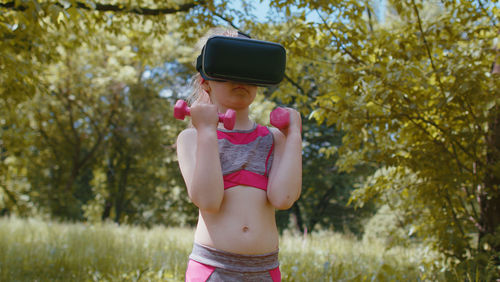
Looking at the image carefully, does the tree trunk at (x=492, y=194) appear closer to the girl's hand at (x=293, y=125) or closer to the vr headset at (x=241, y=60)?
the girl's hand at (x=293, y=125)

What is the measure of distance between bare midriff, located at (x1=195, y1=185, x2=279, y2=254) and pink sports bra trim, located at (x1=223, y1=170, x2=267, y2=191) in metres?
0.02

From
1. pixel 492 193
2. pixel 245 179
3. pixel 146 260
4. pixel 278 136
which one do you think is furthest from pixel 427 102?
pixel 146 260

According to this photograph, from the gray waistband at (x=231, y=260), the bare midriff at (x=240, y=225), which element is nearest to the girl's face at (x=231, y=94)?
the bare midriff at (x=240, y=225)

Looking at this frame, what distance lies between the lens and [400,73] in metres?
2.85

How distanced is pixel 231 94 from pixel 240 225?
0.52 meters

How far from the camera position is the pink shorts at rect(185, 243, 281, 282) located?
1.49m

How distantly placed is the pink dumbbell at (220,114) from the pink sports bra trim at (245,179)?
7.8 inches

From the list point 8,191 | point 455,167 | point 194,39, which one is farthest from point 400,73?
point 8,191

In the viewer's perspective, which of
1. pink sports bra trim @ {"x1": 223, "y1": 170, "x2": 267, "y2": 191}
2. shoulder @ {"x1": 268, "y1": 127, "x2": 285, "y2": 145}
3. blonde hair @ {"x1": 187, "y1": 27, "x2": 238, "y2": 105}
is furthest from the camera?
blonde hair @ {"x1": 187, "y1": 27, "x2": 238, "y2": 105}

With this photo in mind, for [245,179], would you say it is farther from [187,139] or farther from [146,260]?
[146,260]

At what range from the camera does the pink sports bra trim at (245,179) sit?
5.10 feet

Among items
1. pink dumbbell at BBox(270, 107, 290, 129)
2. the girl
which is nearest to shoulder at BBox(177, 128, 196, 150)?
the girl

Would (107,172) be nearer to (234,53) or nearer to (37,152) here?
(37,152)

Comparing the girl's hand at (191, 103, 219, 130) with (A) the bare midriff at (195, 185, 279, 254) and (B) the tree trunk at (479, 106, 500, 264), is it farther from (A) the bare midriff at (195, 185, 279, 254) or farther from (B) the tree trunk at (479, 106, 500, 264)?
(B) the tree trunk at (479, 106, 500, 264)
